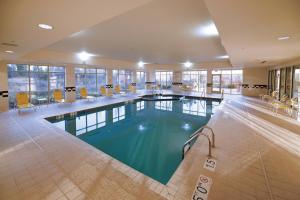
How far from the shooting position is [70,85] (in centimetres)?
894

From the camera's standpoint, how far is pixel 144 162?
3.40 metres

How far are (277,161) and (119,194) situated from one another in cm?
264

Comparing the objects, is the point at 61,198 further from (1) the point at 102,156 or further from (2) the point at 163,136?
(2) the point at 163,136

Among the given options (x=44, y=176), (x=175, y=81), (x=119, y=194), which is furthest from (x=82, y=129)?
(x=175, y=81)

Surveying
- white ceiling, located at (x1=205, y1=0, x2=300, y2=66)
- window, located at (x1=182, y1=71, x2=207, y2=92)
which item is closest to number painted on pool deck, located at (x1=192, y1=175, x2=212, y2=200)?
white ceiling, located at (x1=205, y1=0, x2=300, y2=66)

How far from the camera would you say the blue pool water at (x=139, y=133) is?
3.42 meters

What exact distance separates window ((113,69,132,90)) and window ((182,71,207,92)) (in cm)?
487

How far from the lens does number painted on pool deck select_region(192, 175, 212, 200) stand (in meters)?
1.98

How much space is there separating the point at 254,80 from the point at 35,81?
1321 cm

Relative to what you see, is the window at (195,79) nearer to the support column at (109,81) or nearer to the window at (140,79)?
the window at (140,79)

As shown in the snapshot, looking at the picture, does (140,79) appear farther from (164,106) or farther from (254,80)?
(254,80)

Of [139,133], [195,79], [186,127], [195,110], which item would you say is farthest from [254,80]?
[139,133]

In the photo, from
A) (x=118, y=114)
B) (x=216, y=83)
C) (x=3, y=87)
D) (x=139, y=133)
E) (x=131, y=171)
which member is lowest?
(x=139, y=133)

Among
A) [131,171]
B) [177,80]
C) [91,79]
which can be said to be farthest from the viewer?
[177,80]
